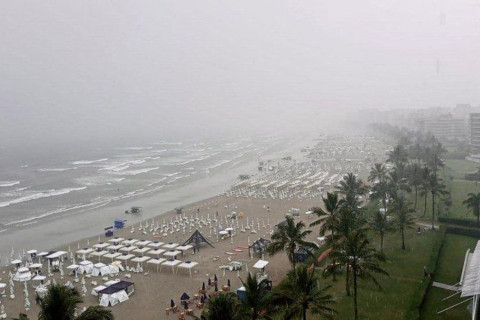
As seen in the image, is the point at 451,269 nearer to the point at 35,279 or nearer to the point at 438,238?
the point at 438,238

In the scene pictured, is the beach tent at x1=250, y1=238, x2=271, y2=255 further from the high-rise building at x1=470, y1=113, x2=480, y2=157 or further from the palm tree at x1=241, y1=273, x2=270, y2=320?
the high-rise building at x1=470, y1=113, x2=480, y2=157

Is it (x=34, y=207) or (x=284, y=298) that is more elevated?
(x=284, y=298)

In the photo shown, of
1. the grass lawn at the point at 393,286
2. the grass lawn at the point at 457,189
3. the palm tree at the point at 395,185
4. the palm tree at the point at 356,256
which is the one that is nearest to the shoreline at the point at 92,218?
the palm tree at the point at 395,185

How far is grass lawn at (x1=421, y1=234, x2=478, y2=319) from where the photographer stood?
26094mm

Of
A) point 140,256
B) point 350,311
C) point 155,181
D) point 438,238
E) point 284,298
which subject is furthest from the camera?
point 155,181

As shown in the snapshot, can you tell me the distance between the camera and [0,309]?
31.8 metres

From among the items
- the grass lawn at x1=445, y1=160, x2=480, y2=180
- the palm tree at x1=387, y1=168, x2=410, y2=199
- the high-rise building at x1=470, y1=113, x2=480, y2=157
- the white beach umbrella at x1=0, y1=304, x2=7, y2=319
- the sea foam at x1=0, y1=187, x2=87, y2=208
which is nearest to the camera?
the white beach umbrella at x1=0, y1=304, x2=7, y2=319

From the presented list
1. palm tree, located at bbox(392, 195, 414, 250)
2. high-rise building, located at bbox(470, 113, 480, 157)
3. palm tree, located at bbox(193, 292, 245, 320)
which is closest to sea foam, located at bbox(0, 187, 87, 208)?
palm tree, located at bbox(392, 195, 414, 250)

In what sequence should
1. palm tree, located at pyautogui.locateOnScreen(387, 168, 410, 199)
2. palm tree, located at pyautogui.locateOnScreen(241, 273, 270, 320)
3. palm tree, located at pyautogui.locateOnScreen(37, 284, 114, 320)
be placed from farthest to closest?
palm tree, located at pyautogui.locateOnScreen(387, 168, 410, 199), palm tree, located at pyautogui.locateOnScreen(241, 273, 270, 320), palm tree, located at pyautogui.locateOnScreen(37, 284, 114, 320)

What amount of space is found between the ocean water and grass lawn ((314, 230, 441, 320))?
5027cm

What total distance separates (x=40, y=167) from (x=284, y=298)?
142 m

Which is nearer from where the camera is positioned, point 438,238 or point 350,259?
point 350,259

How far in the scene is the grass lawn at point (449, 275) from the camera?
85.6ft

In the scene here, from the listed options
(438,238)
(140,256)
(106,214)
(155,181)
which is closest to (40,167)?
(155,181)
